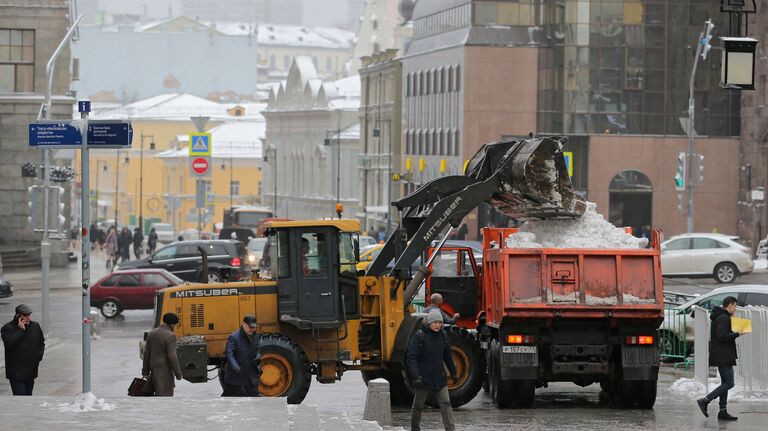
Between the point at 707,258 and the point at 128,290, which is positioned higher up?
the point at 707,258

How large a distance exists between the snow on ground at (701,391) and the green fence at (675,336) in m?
3.43

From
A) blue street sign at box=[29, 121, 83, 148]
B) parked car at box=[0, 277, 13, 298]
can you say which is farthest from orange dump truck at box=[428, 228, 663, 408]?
parked car at box=[0, 277, 13, 298]

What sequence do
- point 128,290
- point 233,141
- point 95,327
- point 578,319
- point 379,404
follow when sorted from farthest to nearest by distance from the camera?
point 233,141 < point 128,290 < point 95,327 < point 578,319 < point 379,404

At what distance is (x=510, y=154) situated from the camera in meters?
21.9

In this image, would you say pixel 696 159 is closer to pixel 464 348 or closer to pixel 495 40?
pixel 495 40

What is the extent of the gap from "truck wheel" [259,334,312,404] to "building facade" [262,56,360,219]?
Answer: 280 feet

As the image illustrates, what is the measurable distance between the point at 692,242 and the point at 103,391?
2635cm

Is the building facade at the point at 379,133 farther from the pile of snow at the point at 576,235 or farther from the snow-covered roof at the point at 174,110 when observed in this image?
the pile of snow at the point at 576,235

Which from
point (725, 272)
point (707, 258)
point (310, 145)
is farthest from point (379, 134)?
point (725, 272)

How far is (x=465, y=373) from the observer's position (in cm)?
2147

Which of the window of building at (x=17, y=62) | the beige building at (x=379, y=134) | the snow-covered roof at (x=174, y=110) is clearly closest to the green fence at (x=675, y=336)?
the window of building at (x=17, y=62)

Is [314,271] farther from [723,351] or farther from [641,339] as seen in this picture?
[723,351]

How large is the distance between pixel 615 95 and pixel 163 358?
52.6 meters

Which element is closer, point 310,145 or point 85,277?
point 85,277
